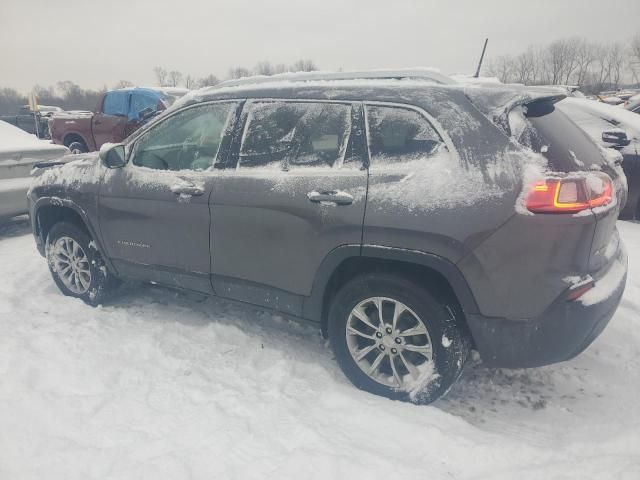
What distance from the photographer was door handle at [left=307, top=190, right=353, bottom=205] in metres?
2.60

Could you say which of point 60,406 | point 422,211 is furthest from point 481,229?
point 60,406

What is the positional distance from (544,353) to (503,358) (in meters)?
0.20

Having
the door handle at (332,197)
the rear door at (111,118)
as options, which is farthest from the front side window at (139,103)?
the door handle at (332,197)

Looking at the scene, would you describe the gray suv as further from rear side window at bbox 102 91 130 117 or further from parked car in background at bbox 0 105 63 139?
parked car in background at bbox 0 105 63 139

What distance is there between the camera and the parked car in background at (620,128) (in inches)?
238

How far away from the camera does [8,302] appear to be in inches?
158

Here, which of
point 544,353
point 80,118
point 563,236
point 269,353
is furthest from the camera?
point 80,118

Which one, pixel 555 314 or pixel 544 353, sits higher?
pixel 555 314

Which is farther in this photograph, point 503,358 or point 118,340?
point 118,340

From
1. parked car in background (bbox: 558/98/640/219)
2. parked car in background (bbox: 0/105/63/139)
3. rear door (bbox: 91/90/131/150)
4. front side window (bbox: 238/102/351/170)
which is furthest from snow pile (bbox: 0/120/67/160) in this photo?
parked car in background (bbox: 0/105/63/139)

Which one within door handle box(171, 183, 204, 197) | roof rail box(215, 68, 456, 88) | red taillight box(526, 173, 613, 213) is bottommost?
door handle box(171, 183, 204, 197)

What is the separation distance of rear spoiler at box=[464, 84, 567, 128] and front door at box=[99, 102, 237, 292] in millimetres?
1568

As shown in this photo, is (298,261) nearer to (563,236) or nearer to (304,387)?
(304,387)

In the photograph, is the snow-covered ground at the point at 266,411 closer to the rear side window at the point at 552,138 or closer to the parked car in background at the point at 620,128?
the rear side window at the point at 552,138
